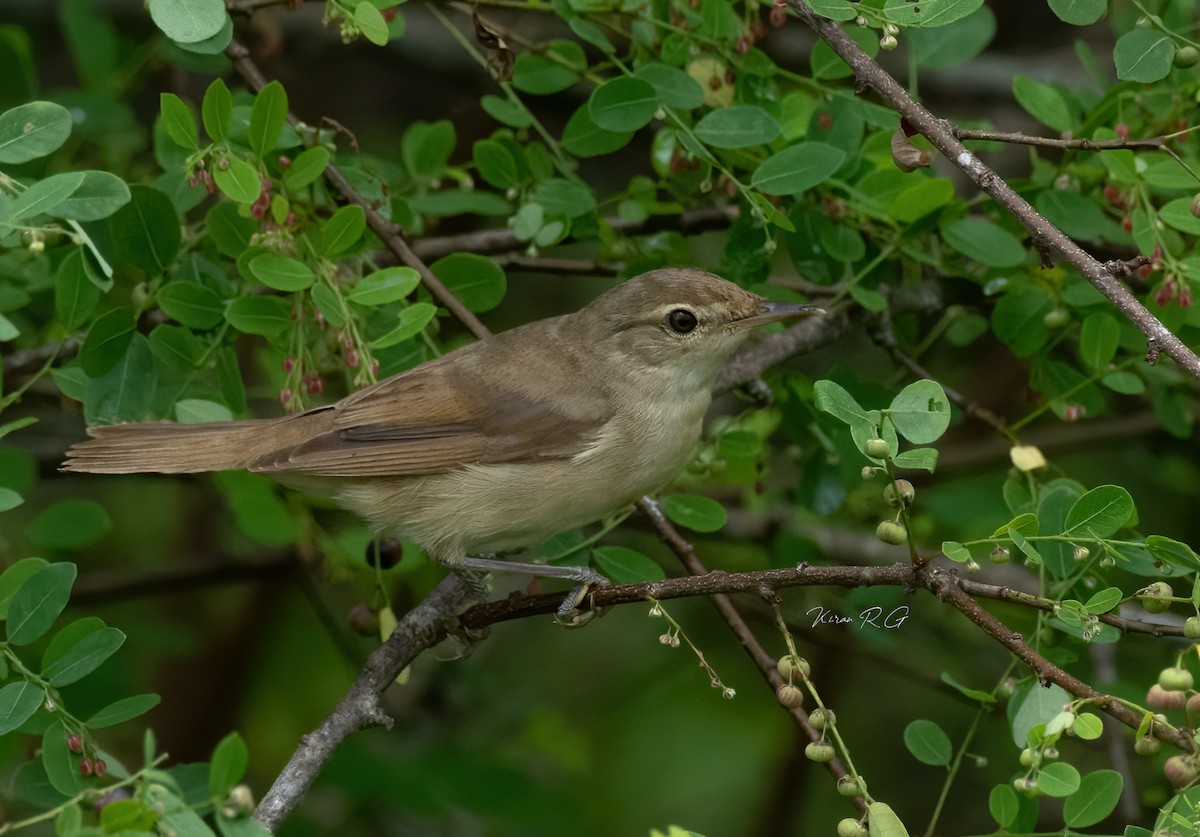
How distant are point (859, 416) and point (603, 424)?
1526 mm

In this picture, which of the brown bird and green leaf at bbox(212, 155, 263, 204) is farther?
the brown bird

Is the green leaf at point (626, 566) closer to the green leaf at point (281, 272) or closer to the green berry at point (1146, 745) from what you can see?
the green leaf at point (281, 272)

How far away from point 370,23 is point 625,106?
77 cm

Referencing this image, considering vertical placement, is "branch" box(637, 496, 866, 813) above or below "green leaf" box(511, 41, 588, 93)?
below

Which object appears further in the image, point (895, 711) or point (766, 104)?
point (895, 711)

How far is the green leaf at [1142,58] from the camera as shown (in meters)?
3.03

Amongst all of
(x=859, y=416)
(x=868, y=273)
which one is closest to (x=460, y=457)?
(x=868, y=273)

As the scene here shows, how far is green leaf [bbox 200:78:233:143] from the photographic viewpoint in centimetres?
321

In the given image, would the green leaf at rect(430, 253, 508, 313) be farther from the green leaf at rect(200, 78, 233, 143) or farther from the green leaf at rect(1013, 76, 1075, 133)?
the green leaf at rect(1013, 76, 1075, 133)

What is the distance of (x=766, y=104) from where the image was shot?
3.84m

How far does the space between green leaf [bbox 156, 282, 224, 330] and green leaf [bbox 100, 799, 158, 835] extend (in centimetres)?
171

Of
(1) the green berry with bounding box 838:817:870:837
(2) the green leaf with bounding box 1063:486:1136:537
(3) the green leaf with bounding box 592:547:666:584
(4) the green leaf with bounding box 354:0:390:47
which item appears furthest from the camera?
(3) the green leaf with bounding box 592:547:666:584

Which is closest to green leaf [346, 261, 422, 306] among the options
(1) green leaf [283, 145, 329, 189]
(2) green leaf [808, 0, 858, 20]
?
(1) green leaf [283, 145, 329, 189]

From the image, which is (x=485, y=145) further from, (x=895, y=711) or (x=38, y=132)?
(x=895, y=711)
